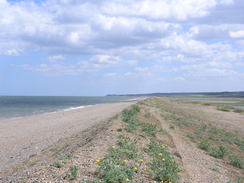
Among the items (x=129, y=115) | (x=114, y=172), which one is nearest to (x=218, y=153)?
(x=114, y=172)

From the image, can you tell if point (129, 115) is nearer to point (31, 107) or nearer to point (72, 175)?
point (72, 175)

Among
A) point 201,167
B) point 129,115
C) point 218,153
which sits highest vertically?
point 129,115

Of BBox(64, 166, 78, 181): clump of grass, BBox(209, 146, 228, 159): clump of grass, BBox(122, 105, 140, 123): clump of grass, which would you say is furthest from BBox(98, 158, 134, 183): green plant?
BBox(122, 105, 140, 123): clump of grass

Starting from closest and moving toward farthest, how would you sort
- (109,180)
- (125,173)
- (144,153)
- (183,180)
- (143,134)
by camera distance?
(109,180) < (125,173) < (183,180) < (144,153) < (143,134)

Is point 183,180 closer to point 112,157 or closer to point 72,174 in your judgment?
point 112,157

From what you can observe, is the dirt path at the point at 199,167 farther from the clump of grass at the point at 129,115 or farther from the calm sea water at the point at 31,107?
the calm sea water at the point at 31,107

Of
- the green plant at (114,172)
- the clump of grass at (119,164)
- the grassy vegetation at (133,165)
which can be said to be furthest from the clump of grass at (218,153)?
the green plant at (114,172)

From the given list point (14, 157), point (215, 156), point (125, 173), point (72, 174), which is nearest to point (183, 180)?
point (125, 173)

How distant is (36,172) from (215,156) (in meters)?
→ 8.29

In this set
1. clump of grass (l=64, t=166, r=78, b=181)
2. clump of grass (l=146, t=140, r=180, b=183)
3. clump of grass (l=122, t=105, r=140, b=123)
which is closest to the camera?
clump of grass (l=64, t=166, r=78, b=181)

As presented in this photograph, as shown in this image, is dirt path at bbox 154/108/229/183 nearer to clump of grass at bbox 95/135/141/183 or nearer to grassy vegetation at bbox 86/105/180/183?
grassy vegetation at bbox 86/105/180/183

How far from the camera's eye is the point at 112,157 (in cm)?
855

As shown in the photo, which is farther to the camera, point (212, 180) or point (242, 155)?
point (242, 155)

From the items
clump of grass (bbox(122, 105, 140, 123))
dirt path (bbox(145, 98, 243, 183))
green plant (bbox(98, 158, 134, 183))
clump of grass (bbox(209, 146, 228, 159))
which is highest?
clump of grass (bbox(122, 105, 140, 123))
